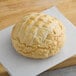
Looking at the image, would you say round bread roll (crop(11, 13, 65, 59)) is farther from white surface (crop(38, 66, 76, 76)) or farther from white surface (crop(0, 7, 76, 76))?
white surface (crop(38, 66, 76, 76))

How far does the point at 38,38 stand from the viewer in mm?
863

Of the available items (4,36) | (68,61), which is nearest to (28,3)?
(4,36)

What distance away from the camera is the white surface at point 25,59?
875 mm

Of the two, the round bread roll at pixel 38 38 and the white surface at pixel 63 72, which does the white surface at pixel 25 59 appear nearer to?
the round bread roll at pixel 38 38

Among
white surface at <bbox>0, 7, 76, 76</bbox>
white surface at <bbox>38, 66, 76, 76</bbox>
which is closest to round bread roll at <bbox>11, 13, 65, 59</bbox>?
white surface at <bbox>0, 7, 76, 76</bbox>

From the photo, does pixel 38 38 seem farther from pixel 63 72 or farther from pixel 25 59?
pixel 63 72

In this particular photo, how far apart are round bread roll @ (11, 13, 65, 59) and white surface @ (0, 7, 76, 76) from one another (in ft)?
0.09

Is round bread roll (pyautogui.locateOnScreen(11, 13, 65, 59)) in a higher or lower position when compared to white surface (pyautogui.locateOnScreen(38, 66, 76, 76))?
higher

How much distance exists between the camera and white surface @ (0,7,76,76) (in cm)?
88

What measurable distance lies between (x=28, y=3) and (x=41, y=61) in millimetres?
377

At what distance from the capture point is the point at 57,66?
94 centimetres

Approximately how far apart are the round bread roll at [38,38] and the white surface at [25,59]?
0.03 metres

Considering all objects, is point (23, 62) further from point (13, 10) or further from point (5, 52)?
point (13, 10)

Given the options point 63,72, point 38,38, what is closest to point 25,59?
point 38,38
